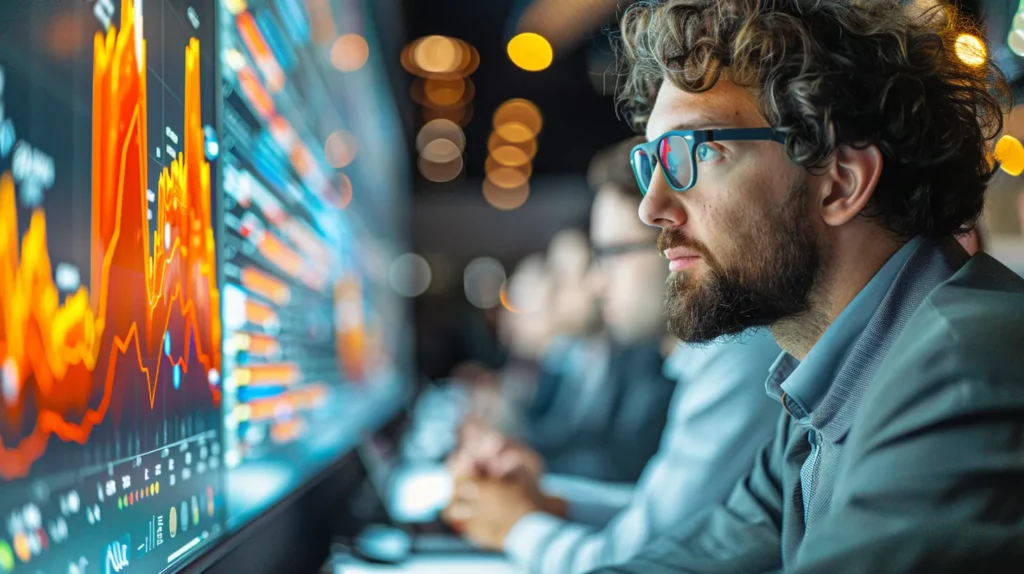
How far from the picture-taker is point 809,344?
103 cm

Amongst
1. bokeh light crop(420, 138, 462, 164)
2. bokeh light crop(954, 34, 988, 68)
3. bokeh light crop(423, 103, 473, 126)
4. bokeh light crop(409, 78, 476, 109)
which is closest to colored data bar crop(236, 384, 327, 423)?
bokeh light crop(954, 34, 988, 68)

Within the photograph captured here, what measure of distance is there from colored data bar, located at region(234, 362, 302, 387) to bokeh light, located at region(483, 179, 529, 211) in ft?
18.3

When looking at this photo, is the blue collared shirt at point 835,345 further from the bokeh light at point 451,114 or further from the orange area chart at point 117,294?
the bokeh light at point 451,114

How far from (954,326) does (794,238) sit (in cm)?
32

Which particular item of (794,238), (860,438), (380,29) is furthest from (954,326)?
(380,29)

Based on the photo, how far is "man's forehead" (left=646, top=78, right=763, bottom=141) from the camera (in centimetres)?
102

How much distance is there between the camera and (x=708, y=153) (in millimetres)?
1013

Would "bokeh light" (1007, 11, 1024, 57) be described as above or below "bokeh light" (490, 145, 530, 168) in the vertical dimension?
below

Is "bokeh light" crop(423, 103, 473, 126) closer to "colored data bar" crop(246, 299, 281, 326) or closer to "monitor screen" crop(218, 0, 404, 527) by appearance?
"monitor screen" crop(218, 0, 404, 527)

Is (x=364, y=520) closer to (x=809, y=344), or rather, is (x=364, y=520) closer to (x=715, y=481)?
(x=715, y=481)

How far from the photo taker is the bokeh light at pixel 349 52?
5.31ft

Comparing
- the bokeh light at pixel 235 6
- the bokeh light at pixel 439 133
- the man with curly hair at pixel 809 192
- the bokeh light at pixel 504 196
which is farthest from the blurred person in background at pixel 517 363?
Answer: the bokeh light at pixel 235 6

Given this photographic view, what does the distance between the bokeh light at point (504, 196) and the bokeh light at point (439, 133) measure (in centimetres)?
149

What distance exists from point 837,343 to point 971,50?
0.50 meters
